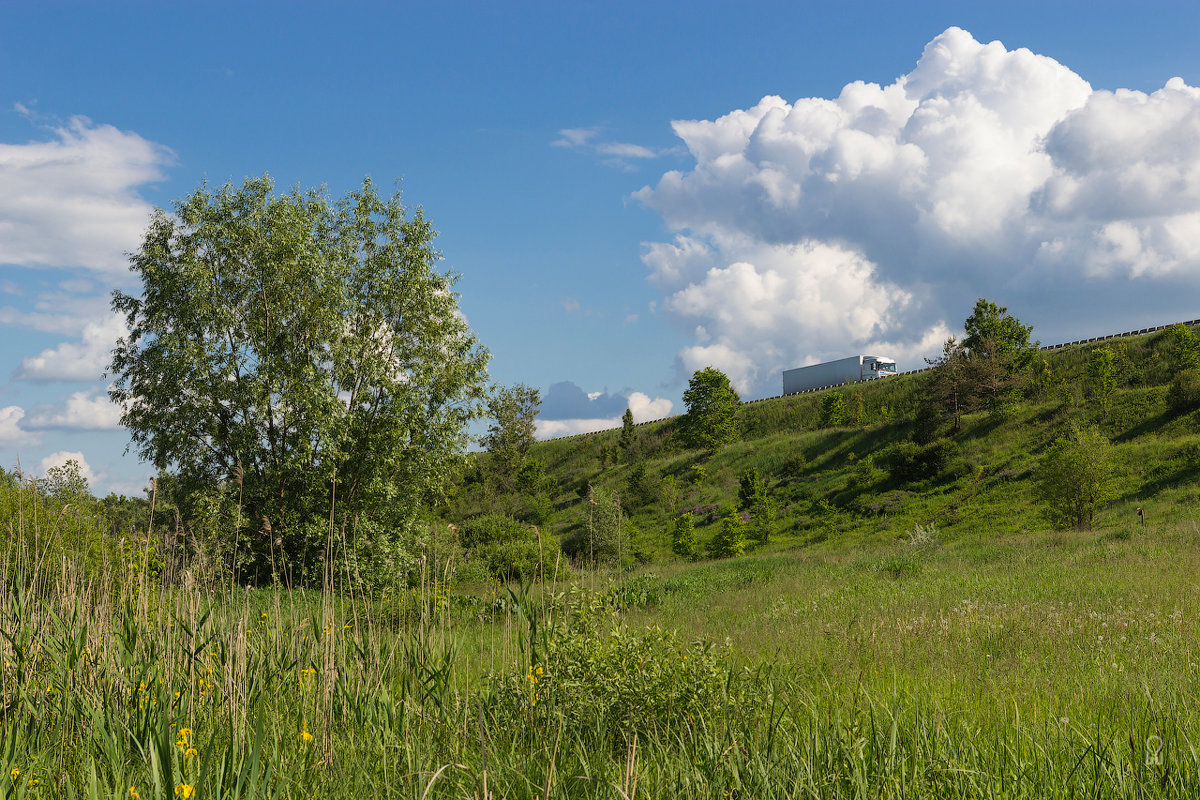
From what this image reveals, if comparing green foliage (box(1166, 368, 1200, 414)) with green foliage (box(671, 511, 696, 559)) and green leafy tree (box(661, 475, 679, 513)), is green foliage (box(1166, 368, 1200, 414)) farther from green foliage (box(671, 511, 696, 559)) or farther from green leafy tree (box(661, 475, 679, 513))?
green leafy tree (box(661, 475, 679, 513))

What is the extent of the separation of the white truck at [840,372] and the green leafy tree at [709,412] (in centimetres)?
1450

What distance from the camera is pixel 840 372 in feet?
205

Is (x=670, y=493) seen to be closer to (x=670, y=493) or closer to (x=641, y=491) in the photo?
(x=670, y=493)

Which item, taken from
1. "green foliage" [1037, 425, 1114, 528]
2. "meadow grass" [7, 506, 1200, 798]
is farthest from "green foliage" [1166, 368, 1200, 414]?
"meadow grass" [7, 506, 1200, 798]

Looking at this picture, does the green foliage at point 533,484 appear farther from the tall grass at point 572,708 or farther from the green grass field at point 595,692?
the tall grass at point 572,708

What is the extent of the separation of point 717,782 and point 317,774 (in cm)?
183

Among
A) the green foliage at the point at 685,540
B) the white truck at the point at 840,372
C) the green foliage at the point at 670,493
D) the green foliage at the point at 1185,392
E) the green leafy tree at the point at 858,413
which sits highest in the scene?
the white truck at the point at 840,372

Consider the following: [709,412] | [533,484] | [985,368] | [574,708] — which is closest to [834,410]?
[709,412]

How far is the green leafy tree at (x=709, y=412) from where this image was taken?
156 ft

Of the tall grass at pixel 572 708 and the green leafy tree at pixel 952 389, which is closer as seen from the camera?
the tall grass at pixel 572 708

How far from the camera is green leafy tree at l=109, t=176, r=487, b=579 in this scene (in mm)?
18234

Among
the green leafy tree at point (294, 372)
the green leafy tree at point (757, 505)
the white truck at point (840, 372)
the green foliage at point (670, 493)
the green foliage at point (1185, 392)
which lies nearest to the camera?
the green leafy tree at point (294, 372)

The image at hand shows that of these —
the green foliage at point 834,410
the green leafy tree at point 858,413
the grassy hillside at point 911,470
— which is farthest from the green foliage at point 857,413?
the green foliage at point 834,410

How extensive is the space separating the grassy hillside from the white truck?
9676mm
